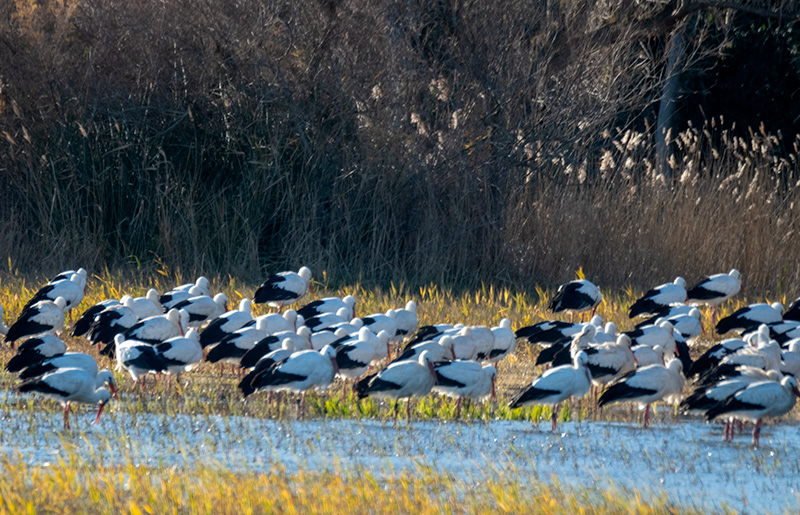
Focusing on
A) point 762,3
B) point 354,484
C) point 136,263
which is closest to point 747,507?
point 354,484

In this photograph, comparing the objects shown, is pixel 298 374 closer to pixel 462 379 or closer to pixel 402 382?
pixel 402 382

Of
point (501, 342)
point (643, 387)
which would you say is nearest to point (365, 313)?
point (501, 342)

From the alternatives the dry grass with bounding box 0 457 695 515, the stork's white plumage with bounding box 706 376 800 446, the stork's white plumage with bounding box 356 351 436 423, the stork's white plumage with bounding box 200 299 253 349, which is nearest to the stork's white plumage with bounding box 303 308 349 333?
the stork's white plumage with bounding box 200 299 253 349

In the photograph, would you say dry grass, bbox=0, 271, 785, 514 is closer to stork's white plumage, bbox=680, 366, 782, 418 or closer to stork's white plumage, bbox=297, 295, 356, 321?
stork's white plumage, bbox=680, 366, 782, 418

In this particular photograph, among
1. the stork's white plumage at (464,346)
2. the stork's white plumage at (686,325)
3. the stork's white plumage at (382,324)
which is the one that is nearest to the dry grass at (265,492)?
the stork's white plumage at (464,346)

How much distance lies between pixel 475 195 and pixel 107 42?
5590 mm

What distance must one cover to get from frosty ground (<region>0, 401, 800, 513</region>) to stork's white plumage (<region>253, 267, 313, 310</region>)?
3.83m

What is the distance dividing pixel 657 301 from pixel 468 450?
5069mm

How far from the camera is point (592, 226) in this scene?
13.6 metres

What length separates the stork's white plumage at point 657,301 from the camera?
35.4ft

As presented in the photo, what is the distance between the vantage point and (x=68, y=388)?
6.82 metres

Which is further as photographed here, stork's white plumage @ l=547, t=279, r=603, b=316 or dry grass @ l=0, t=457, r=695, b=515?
stork's white plumage @ l=547, t=279, r=603, b=316

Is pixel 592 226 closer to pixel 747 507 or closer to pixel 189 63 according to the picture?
pixel 189 63

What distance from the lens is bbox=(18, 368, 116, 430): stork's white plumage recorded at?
682 cm
